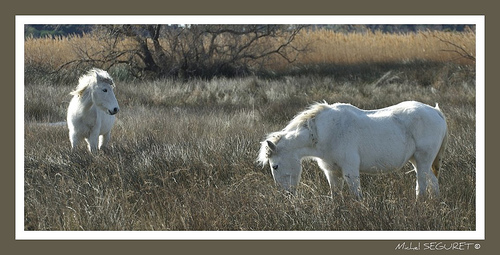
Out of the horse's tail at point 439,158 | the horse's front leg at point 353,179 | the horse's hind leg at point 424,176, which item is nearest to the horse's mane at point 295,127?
the horse's front leg at point 353,179

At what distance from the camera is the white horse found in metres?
6.18

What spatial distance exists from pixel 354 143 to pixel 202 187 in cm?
175

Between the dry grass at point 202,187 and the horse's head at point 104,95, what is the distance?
0.59 m

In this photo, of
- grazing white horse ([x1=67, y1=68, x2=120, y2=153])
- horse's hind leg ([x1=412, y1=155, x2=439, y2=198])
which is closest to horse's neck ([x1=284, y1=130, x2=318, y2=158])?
horse's hind leg ([x1=412, y1=155, x2=439, y2=198])

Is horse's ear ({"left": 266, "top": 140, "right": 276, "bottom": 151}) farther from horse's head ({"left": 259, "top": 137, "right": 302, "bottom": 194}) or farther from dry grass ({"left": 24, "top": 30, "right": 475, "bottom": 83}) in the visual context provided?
dry grass ({"left": 24, "top": 30, "right": 475, "bottom": 83})

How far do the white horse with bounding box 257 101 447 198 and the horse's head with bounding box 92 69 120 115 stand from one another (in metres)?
3.06

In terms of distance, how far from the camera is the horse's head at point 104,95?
8.54m

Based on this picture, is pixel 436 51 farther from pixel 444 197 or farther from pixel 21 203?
pixel 21 203

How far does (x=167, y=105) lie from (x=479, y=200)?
37.7ft

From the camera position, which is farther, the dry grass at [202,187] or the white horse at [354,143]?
the white horse at [354,143]

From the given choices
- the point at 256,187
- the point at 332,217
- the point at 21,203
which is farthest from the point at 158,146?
the point at 332,217

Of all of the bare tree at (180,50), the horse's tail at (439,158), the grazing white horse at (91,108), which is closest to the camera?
the horse's tail at (439,158)

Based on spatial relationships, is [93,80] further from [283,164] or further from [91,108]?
[283,164]

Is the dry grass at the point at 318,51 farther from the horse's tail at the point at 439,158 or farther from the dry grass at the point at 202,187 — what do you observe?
the horse's tail at the point at 439,158
